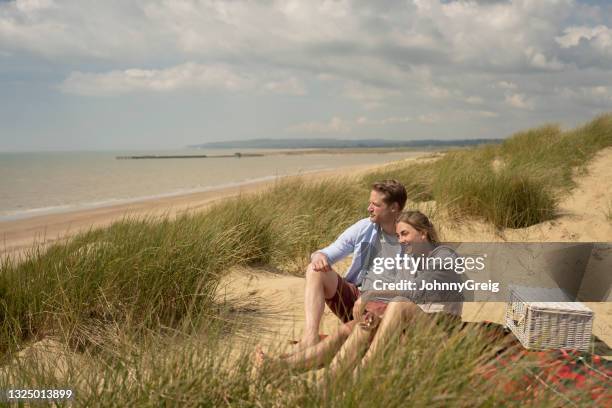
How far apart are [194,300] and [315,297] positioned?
2.57 ft

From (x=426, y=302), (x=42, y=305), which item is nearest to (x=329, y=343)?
(x=426, y=302)

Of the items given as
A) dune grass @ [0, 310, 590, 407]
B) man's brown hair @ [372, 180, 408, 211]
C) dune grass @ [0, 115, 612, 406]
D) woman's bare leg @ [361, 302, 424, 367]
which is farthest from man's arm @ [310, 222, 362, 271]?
dune grass @ [0, 310, 590, 407]

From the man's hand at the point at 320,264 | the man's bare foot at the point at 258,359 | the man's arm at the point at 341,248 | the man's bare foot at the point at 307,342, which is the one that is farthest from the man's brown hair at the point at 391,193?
the man's bare foot at the point at 258,359

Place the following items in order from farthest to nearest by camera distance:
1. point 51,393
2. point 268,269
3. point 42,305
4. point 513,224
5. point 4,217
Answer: point 4,217 < point 513,224 < point 268,269 < point 42,305 < point 51,393

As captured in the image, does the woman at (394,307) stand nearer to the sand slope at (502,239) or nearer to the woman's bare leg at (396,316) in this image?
the woman's bare leg at (396,316)

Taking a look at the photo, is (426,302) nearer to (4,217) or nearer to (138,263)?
(138,263)

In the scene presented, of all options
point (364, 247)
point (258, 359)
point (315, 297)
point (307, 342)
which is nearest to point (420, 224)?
point (364, 247)

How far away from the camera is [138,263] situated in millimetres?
3305

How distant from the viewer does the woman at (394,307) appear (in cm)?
231

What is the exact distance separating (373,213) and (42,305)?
2.12 meters

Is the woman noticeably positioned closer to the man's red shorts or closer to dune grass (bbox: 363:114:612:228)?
the man's red shorts

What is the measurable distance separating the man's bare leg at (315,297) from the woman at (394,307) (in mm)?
194

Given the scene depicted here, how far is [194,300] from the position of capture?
10.2ft

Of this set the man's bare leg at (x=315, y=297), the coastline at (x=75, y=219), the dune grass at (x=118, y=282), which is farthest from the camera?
the coastline at (x=75, y=219)
